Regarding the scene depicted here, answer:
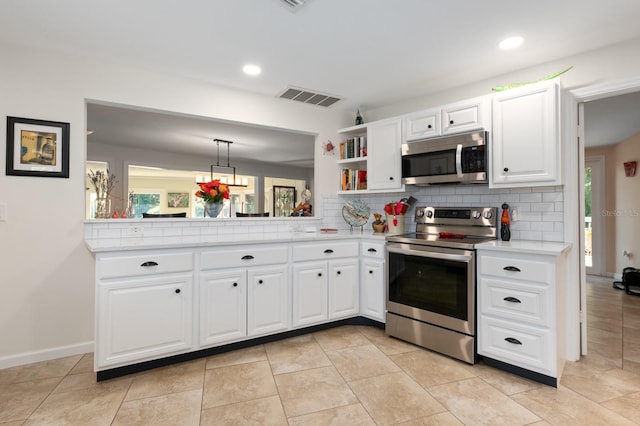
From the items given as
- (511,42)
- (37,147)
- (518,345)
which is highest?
(511,42)

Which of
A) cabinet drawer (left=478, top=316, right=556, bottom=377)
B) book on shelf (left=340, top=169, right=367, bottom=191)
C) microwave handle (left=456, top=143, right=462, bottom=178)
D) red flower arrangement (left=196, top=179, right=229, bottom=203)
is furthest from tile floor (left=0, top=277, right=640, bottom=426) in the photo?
book on shelf (left=340, top=169, right=367, bottom=191)

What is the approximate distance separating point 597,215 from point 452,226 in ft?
12.7

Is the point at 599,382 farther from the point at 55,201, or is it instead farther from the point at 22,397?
the point at 55,201

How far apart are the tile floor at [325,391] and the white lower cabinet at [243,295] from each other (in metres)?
0.19

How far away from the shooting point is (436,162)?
290 cm

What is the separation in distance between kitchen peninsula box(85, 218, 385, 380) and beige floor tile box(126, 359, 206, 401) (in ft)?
0.25

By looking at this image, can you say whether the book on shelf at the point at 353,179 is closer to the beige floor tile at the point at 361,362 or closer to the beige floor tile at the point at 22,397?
the beige floor tile at the point at 361,362

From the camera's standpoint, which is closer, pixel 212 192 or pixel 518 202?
pixel 518 202

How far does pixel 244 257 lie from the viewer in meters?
2.58

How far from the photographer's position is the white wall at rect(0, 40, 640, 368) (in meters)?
2.36

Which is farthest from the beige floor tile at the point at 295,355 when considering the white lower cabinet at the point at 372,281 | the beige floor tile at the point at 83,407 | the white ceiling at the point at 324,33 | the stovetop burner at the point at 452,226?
the white ceiling at the point at 324,33

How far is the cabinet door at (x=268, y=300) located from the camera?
2609mm

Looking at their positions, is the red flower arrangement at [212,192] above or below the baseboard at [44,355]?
above

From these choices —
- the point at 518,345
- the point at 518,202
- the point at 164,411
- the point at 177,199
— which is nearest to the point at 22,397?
the point at 164,411
